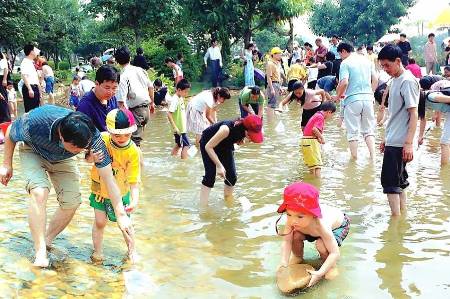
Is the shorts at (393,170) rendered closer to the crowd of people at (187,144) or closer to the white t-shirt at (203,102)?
the crowd of people at (187,144)

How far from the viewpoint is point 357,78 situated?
26.9 feet

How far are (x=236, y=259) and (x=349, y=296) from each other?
3.78ft

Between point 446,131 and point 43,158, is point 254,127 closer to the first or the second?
point 43,158

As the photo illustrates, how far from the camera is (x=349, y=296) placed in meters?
3.97

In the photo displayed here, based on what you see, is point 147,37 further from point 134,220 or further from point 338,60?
point 134,220

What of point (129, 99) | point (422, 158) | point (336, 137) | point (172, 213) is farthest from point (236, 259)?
point (336, 137)

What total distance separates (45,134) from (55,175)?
451 mm

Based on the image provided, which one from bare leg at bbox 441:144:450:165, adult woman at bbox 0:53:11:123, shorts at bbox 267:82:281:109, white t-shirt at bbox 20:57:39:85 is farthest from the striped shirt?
shorts at bbox 267:82:281:109

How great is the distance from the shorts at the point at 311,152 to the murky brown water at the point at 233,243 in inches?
9.3

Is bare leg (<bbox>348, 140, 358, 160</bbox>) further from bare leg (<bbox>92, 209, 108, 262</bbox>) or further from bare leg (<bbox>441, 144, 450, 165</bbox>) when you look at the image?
bare leg (<bbox>92, 209, 108, 262</bbox>)

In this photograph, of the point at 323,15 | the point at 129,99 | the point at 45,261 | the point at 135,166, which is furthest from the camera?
the point at 323,15

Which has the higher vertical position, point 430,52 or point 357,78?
point 430,52

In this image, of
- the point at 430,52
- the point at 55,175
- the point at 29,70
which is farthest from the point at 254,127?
the point at 430,52

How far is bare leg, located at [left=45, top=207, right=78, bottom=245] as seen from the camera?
4.18 metres
